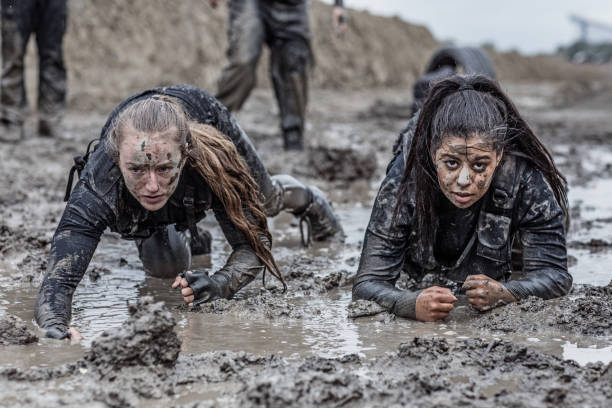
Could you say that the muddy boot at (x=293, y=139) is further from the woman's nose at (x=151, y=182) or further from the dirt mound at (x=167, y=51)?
the dirt mound at (x=167, y=51)

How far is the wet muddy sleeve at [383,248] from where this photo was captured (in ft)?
11.4

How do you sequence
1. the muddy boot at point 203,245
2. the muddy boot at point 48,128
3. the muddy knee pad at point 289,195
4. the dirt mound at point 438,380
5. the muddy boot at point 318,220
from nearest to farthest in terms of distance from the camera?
the dirt mound at point 438,380
the muddy knee pad at point 289,195
the muddy boot at point 203,245
the muddy boot at point 318,220
the muddy boot at point 48,128

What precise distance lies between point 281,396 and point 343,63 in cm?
1839

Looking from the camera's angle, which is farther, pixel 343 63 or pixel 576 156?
pixel 343 63

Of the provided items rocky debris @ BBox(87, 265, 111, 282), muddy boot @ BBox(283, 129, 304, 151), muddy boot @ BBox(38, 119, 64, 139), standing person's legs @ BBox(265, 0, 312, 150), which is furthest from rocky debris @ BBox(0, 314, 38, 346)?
muddy boot @ BBox(38, 119, 64, 139)

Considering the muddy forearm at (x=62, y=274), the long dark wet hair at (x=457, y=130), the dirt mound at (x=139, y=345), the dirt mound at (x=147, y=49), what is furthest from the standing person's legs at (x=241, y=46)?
the dirt mound at (x=147, y=49)

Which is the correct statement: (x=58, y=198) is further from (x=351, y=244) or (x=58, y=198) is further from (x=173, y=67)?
(x=173, y=67)

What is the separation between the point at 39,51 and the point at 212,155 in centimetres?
530

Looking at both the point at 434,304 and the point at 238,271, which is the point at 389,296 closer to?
the point at 434,304

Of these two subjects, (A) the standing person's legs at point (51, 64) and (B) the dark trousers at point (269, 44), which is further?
(A) the standing person's legs at point (51, 64)

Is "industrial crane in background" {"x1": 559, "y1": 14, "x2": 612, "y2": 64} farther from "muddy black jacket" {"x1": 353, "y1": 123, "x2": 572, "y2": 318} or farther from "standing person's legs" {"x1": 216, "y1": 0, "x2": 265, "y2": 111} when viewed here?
"muddy black jacket" {"x1": 353, "y1": 123, "x2": 572, "y2": 318}

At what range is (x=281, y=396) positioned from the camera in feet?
7.84

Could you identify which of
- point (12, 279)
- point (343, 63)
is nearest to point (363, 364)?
point (12, 279)

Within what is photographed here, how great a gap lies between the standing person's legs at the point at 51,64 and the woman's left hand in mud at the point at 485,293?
584cm
